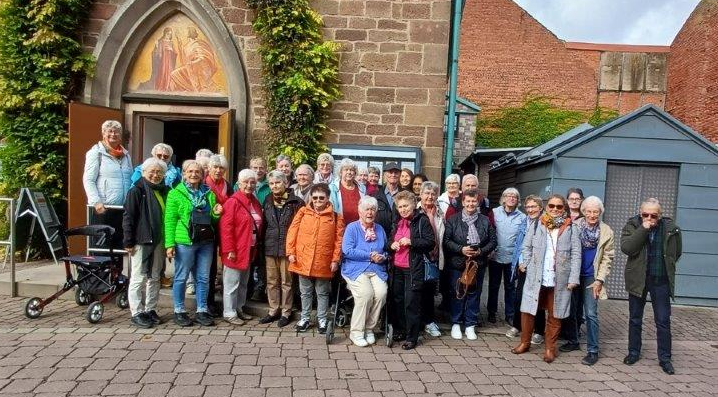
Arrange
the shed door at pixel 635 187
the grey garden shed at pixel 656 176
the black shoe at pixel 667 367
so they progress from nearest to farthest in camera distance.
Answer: the black shoe at pixel 667 367 → the grey garden shed at pixel 656 176 → the shed door at pixel 635 187

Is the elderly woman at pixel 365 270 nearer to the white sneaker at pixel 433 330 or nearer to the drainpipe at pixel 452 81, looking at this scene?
the white sneaker at pixel 433 330

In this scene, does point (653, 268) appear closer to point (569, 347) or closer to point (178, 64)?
point (569, 347)

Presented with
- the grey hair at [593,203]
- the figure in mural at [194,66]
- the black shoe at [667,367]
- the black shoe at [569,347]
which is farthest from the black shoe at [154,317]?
the black shoe at [667,367]

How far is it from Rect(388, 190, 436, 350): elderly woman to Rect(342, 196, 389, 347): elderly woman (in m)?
0.15

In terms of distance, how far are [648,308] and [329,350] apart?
17.8ft

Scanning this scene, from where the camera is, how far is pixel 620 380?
173 inches

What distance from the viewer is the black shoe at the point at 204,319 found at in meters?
5.13

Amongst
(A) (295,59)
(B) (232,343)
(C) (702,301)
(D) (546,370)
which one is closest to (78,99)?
(A) (295,59)

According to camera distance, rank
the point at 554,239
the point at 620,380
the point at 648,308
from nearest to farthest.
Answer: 1. the point at 620,380
2. the point at 554,239
3. the point at 648,308

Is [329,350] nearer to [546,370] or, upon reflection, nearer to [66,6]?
[546,370]

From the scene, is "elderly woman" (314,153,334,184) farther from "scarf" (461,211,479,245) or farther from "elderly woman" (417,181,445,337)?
"scarf" (461,211,479,245)

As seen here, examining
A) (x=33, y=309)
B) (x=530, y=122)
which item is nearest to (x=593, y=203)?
(x=33, y=309)

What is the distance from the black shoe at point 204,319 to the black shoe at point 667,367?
182 inches

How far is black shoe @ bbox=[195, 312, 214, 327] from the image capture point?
513cm
